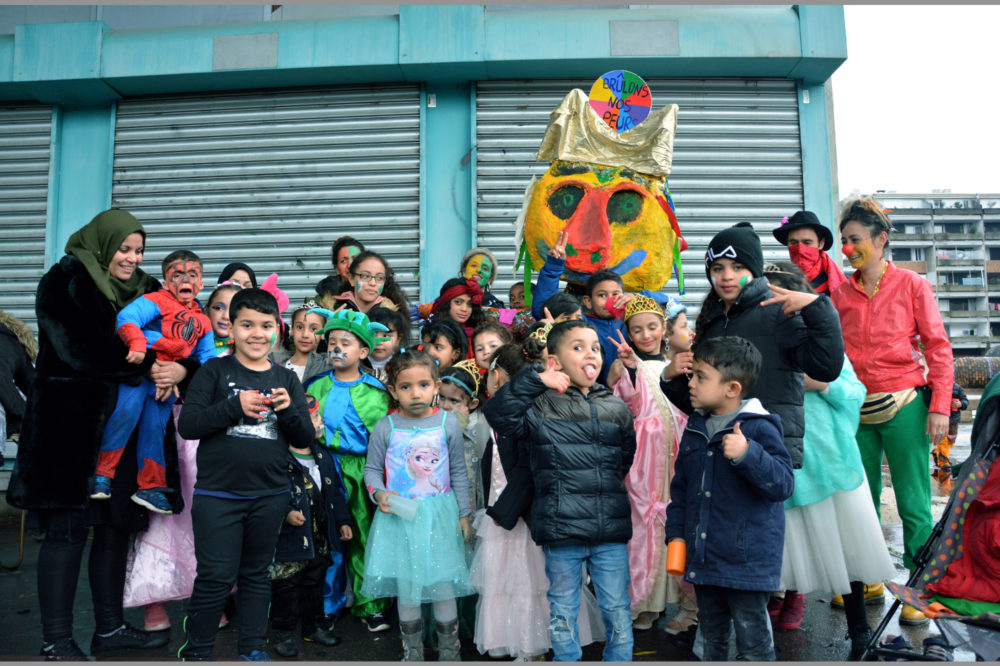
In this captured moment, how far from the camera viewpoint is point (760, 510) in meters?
2.64

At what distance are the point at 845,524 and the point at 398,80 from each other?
232 inches

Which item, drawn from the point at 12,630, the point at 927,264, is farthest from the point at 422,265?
the point at 927,264

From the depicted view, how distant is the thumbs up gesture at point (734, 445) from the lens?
2.54 m

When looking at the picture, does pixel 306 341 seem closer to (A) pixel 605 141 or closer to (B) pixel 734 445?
(A) pixel 605 141

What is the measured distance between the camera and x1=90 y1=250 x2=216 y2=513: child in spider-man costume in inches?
132

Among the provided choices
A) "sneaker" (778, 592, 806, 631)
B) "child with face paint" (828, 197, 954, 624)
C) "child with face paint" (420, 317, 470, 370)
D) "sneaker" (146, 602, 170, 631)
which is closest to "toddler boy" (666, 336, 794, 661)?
"sneaker" (778, 592, 806, 631)

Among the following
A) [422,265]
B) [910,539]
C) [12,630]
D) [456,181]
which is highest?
[456,181]

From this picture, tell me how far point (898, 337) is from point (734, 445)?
170 cm

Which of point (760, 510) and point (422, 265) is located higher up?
point (422, 265)

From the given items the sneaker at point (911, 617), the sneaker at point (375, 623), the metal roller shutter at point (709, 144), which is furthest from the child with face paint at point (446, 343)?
the metal roller shutter at point (709, 144)

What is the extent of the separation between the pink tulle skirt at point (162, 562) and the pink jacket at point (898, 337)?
341cm

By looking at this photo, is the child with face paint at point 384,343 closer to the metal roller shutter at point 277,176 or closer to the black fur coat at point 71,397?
the black fur coat at point 71,397

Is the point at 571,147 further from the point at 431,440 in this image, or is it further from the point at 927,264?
the point at 927,264

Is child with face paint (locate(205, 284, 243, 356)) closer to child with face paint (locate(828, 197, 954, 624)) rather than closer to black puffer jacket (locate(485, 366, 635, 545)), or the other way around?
black puffer jacket (locate(485, 366, 635, 545))
